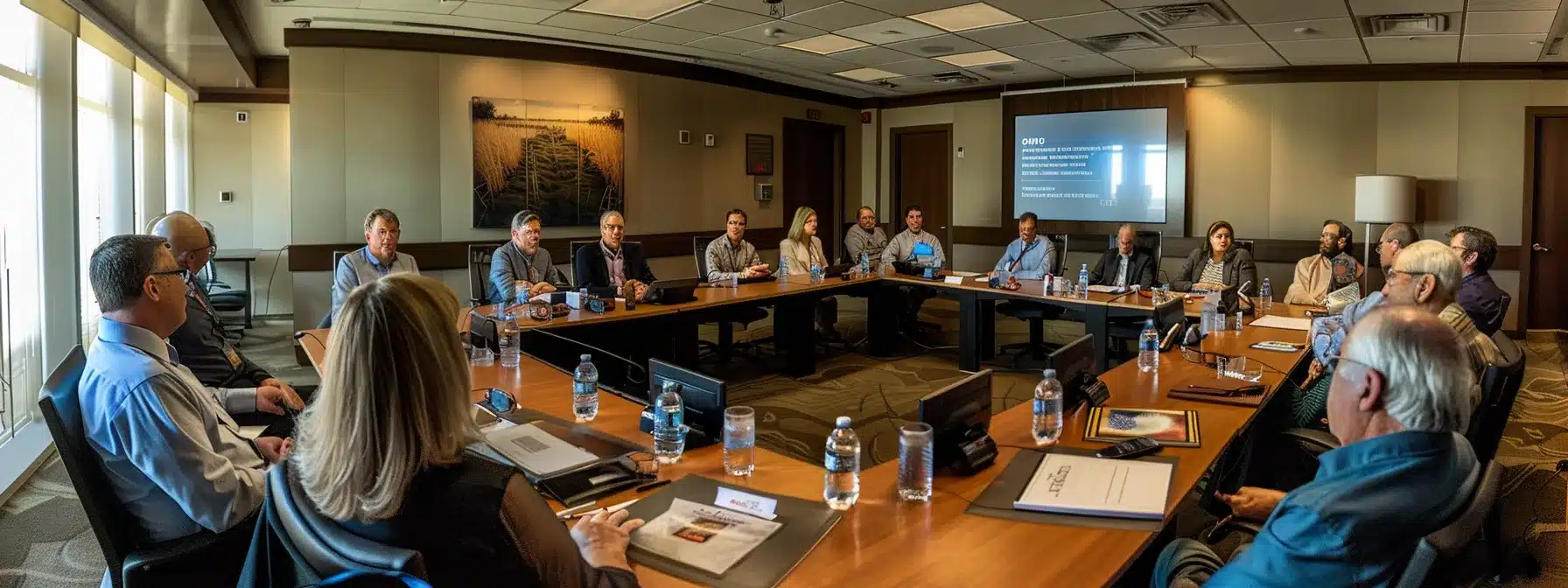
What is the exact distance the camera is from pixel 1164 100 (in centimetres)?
877

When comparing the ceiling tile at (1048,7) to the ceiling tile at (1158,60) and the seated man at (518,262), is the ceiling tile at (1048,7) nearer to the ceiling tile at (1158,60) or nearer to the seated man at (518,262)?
the ceiling tile at (1158,60)

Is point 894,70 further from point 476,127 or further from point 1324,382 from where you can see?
point 1324,382

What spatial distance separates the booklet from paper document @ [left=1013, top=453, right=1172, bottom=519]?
1.98ft

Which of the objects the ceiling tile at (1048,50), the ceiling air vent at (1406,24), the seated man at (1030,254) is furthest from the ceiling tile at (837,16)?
the ceiling air vent at (1406,24)

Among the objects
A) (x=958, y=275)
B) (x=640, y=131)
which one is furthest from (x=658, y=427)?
(x=640, y=131)

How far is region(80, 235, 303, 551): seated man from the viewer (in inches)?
72.4

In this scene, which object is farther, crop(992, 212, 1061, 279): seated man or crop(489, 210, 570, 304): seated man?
crop(992, 212, 1061, 279): seated man

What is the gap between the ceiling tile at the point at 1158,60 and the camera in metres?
7.63

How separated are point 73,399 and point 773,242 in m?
8.38

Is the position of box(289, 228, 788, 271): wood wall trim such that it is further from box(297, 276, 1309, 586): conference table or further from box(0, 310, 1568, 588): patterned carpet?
box(297, 276, 1309, 586): conference table

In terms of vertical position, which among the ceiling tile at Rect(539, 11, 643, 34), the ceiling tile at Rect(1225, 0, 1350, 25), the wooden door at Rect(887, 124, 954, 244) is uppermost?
the ceiling tile at Rect(539, 11, 643, 34)

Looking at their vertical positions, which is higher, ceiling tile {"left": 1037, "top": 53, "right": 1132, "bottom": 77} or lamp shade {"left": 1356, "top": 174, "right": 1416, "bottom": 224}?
ceiling tile {"left": 1037, "top": 53, "right": 1132, "bottom": 77}

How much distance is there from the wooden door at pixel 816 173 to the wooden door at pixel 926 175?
0.69 metres

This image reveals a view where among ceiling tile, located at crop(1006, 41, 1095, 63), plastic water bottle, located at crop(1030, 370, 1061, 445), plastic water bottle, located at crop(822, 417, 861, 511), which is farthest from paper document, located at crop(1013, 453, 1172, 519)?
ceiling tile, located at crop(1006, 41, 1095, 63)
